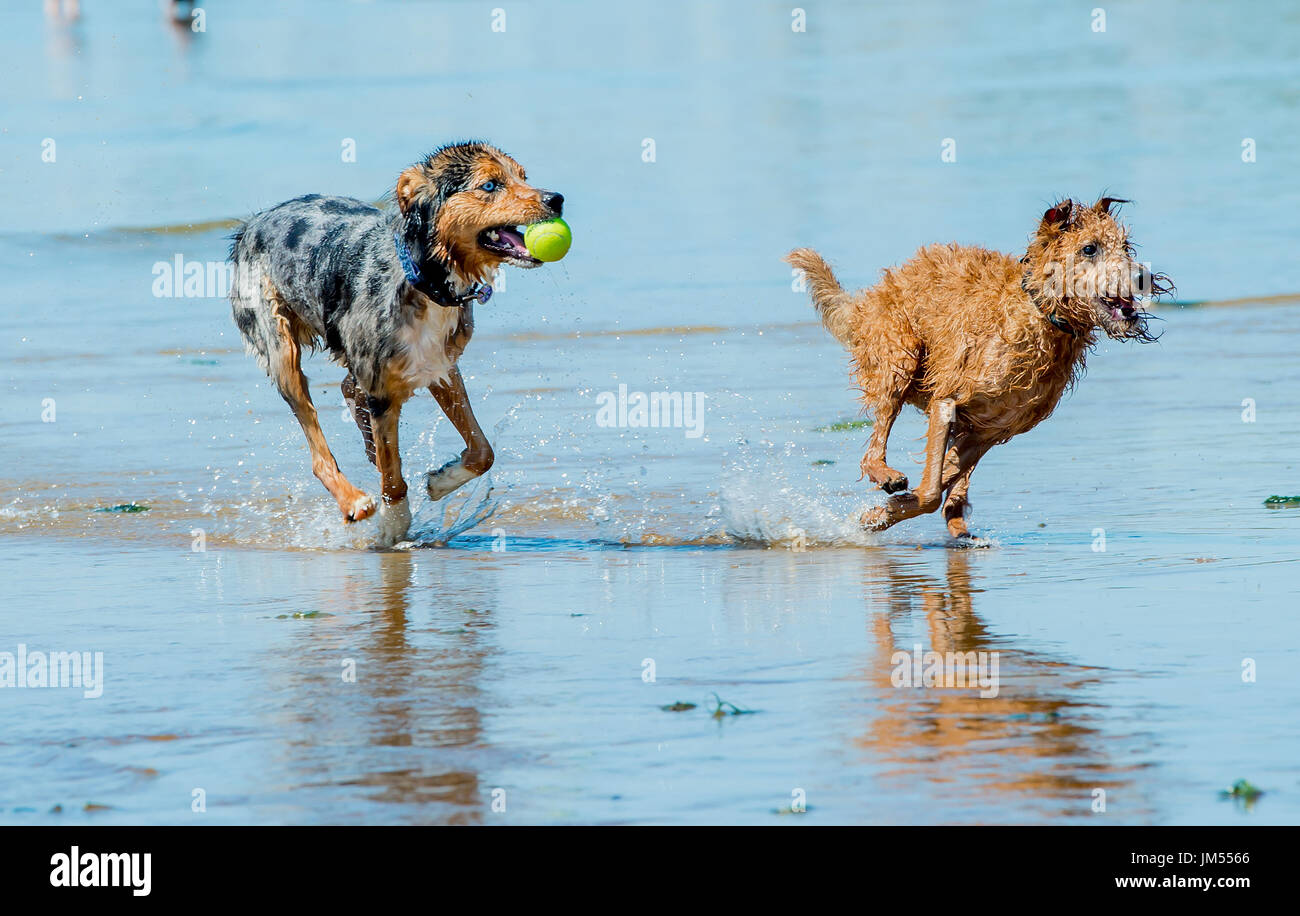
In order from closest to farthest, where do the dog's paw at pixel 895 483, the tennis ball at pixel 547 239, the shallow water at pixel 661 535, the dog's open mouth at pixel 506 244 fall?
the shallow water at pixel 661 535 → the tennis ball at pixel 547 239 → the dog's open mouth at pixel 506 244 → the dog's paw at pixel 895 483

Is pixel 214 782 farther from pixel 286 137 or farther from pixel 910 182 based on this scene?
pixel 286 137

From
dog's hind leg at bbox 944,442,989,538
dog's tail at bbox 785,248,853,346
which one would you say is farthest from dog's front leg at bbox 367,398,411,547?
dog's hind leg at bbox 944,442,989,538

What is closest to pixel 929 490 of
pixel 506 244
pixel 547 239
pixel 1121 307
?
pixel 1121 307

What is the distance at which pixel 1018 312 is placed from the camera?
24.4 ft

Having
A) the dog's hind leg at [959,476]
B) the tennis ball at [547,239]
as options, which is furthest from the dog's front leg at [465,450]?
the dog's hind leg at [959,476]

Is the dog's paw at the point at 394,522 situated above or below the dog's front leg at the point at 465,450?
below

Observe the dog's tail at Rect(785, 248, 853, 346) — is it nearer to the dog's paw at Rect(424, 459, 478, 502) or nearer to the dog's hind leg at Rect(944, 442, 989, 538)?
the dog's hind leg at Rect(944, 442, 989, 538)

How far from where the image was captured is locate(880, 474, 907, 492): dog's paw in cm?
766

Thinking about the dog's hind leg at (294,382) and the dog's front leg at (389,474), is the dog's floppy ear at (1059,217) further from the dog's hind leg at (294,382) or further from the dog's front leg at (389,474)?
the dog's hind leg at (294,382)

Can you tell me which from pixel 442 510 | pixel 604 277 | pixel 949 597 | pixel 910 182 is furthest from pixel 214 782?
pixel 910 182

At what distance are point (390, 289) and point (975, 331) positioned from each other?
8.30ft

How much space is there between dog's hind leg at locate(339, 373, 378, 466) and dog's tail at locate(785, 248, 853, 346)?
215cm

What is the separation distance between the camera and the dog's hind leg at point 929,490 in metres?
→ 7.68

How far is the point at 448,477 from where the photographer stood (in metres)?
8.28
